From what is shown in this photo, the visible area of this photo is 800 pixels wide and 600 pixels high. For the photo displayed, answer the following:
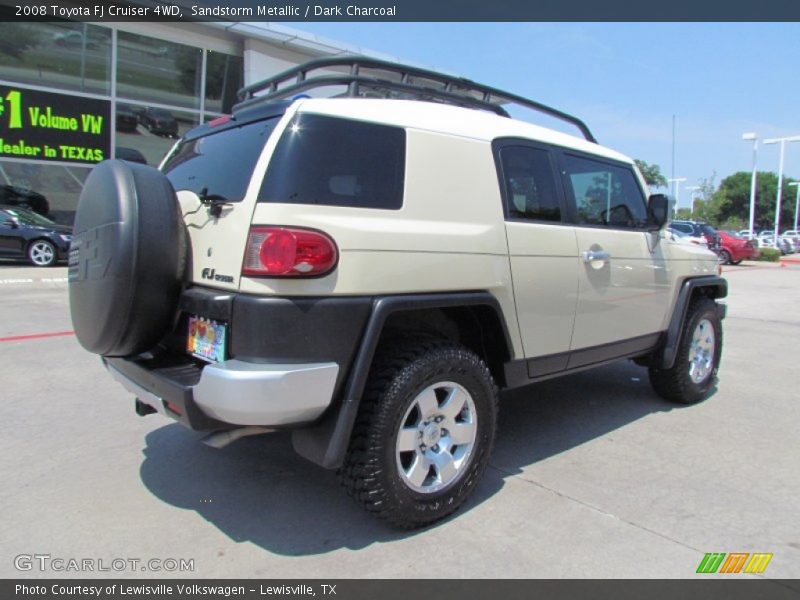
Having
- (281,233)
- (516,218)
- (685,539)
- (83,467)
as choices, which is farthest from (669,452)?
(83,467)

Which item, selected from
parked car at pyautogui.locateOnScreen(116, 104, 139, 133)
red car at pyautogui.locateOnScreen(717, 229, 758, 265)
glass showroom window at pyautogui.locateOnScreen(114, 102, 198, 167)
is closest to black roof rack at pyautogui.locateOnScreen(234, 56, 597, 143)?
glass showroom window at pyautogui.locateOnScreen(114, 102, 198, 167)

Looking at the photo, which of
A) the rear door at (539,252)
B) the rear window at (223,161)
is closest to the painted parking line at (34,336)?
the rear window at (223,161)

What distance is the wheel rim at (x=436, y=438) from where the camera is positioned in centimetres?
282

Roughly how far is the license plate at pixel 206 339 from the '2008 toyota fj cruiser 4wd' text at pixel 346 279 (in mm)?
11

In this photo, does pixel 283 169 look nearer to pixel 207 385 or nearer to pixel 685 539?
pixel 207 385

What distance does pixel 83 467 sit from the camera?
3516 millimetres

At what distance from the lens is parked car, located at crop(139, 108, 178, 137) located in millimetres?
18750

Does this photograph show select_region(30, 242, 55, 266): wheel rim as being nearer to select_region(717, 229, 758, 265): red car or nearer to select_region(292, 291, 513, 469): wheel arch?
select_region(292, 291, 513, 469): wheel arch

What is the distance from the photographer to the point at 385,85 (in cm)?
328

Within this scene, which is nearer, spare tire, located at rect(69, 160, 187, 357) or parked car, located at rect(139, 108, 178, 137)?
spare tire, located at rect(69, 160, 187, 357)

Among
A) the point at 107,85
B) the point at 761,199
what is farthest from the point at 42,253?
the point at 761,199

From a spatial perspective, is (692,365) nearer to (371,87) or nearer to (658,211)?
(658,211)

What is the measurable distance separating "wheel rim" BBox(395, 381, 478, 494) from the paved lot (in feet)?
0.84

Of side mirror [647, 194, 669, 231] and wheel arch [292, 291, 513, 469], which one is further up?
side mirror [647, 194, 669, 231]
